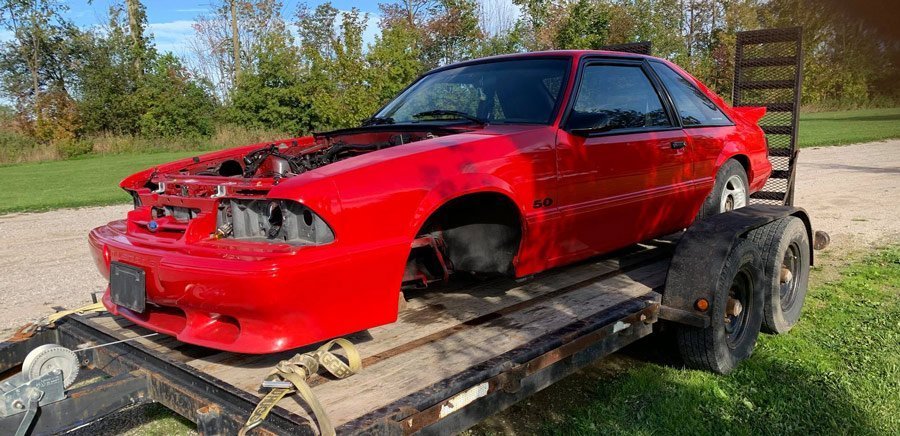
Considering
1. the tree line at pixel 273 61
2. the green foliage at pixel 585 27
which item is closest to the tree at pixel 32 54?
the tree line at pixel 273 61

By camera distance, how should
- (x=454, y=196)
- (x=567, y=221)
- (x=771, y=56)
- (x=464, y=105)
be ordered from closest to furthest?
(x=454, y=196) → (x=567, y=221) → (x=464, y=105) → (x=771, y=56)

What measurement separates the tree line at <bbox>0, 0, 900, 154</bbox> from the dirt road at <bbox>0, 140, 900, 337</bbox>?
30.2 ft

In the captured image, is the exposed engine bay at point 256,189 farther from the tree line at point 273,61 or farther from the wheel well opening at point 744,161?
the tree line at point 273,61

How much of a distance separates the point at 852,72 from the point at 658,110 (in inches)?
152

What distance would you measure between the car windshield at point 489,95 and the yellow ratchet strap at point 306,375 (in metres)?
1.77

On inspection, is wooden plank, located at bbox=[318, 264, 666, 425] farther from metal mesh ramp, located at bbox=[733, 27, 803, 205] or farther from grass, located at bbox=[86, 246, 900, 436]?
metal mesh ramp, located at bbox=[733, 27, 803, 205]

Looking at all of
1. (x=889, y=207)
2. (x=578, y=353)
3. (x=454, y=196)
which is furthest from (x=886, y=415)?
(x=889, y=207)

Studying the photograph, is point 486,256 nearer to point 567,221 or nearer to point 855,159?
point 567,221

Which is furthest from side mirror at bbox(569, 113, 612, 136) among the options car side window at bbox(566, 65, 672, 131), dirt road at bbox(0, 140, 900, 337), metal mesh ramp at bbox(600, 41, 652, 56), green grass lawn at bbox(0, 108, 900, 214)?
dirt road at bbox(0, 140, 900, 337)

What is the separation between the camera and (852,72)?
77cm

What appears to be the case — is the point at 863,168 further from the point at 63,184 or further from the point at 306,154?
the point at 63,184

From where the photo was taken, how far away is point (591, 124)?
12.3 feet

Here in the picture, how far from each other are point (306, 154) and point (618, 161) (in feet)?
5.97

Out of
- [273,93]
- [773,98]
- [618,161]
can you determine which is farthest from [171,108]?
[618,161]
